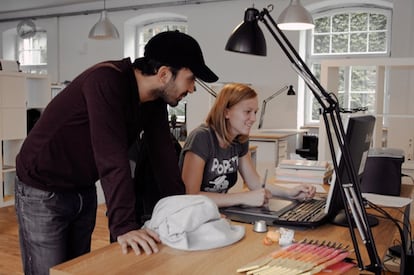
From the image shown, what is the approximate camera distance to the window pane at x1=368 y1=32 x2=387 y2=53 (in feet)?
20.6

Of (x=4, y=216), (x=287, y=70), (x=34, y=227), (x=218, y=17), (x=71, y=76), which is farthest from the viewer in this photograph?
(x=71, y=76)

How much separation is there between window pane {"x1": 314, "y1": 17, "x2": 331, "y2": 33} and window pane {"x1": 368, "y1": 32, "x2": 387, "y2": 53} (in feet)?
1.98

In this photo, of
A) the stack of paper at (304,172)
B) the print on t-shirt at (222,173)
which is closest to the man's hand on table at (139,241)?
the print on t-shirt at (222,173)

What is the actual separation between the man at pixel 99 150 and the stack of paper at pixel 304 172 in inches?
37.9

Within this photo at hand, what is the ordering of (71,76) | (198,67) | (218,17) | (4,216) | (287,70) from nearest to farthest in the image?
1. (198,67)
2. (4,216)
3. (287,70)
4. (218,17)
5. (71,76)

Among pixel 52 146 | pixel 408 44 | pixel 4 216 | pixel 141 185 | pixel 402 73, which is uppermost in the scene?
pixel 408 44

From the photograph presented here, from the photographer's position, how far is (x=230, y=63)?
698cm

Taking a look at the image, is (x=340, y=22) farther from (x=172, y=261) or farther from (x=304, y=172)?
(x=172, y=261)

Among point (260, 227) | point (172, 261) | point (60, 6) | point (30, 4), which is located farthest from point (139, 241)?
point (30, 4)

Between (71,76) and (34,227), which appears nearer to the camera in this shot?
(34,227)

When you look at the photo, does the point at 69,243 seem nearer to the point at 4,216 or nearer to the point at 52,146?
the point at 52,146

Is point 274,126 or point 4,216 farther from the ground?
point 274,126

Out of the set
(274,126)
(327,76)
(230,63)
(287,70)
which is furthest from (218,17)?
(327,76)

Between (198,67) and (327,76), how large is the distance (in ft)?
7.09
